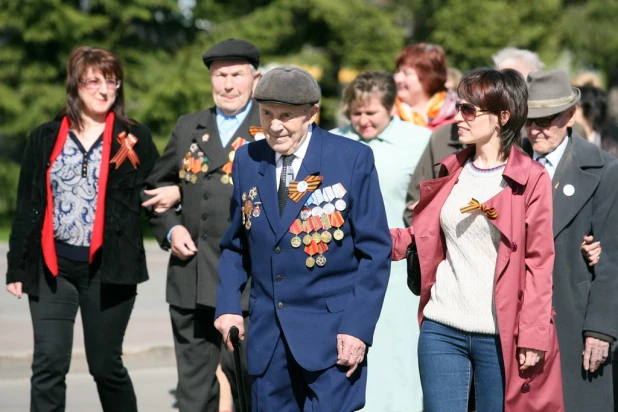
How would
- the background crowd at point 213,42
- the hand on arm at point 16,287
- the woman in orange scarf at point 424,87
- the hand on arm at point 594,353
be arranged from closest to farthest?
the hand on arm at point 594,353, the hand on arm at point 16,287, the woman in orange scarf at point 424,87, the background crowd at point 213,42

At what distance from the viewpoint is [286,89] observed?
13.9 feet

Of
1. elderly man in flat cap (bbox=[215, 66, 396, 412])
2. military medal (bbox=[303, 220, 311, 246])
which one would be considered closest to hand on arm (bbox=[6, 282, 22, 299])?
elderly man in flat cap (bbox=[215, 66, 396, 412])

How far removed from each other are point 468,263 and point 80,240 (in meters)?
Answer: 2.35

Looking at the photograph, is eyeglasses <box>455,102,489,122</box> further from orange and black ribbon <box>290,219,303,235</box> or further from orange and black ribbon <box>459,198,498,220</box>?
orange and black ribbon <box>290,219,303,235</box>

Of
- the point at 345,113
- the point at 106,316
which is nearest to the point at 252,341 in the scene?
the point at 106,316

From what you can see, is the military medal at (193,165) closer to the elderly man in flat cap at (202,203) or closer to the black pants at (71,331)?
the elderly man in flat cap at (202,203)

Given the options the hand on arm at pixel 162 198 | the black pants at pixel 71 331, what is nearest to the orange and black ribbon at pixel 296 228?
the hand on arm at pixel 162 198

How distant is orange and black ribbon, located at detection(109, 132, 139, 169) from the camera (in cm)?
579

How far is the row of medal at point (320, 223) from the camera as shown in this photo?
426cm

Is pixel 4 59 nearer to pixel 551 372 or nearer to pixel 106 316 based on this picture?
pixel 106 316

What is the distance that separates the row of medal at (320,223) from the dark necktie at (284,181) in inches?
4.4

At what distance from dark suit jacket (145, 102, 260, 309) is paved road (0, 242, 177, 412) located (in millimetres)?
2033

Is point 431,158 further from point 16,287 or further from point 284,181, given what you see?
point 16,287

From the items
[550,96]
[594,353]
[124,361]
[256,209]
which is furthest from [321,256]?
[124,361]
